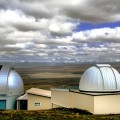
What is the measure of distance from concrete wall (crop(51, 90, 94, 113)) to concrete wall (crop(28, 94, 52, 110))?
1.05 metres

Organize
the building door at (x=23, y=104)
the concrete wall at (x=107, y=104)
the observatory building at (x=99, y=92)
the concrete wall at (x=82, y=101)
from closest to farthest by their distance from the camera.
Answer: the concrete wall at (x=107, y=104) < the observatory building at (x=99, y=92) < the concrete wall at (x=82, y=101) < the building door at (x=23, y=104)

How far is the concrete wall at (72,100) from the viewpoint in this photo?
3728cm

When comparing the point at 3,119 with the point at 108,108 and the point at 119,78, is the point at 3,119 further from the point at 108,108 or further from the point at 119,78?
the point at 119,78

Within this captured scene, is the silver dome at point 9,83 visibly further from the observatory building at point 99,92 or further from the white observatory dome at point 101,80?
the white observatory dome at point 101,80

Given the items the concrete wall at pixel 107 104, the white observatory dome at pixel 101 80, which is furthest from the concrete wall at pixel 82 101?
the white observatory dome at pixel 101 80

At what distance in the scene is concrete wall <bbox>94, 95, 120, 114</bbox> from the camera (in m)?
36.6

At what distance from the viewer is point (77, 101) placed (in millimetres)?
40188

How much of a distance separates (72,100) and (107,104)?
20.3ft

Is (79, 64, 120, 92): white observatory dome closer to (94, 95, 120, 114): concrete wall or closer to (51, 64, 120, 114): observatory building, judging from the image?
(51, 64, 120, 114): observatory building

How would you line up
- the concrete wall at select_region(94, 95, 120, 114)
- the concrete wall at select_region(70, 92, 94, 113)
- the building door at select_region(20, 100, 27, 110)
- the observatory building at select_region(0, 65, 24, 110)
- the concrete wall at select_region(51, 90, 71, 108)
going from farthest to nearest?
the building door at select_region(20, 100, 27, 110), the observatory building at select_region(0, 65, 24, 110), the concrete wall at select_region(51, 90, 71, 108), the concrete wall at select_region(70, 92, 94, 113), the concrete wall at select_region(94, 95, 120, 114)

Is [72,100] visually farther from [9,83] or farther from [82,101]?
[9,83]

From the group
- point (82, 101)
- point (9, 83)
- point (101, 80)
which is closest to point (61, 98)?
point (82, 101)

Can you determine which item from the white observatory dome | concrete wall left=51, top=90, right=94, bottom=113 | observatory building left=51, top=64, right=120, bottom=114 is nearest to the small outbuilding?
concrete wall left=51, top=90, right=94, bottom=113

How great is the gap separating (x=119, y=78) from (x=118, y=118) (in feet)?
23.5
